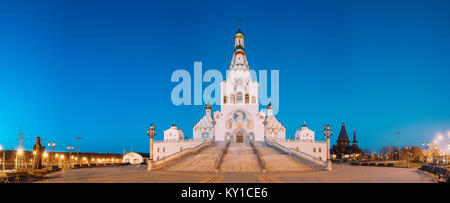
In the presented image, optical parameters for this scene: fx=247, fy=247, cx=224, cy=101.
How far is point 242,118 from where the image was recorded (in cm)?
6028

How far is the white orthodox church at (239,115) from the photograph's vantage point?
59.0 metres

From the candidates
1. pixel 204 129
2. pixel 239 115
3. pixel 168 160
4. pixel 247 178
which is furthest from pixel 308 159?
pixel 204 129

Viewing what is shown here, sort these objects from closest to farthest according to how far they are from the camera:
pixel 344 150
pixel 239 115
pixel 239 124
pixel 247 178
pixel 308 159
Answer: pixel 247 178 → pixel 308 159 → pixel 239 124 → pixel 239 115 → pixel 344 150

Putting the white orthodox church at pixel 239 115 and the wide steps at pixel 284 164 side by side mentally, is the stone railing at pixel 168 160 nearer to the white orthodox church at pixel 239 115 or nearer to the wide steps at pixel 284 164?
the wide steps at pixel 284 164

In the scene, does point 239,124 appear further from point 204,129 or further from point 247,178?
point 247,178

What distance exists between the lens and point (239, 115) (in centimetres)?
6075

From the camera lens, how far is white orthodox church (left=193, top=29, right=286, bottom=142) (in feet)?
194

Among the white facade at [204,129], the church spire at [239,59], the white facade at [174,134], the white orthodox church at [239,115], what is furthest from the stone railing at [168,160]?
the white facade at [174,134]

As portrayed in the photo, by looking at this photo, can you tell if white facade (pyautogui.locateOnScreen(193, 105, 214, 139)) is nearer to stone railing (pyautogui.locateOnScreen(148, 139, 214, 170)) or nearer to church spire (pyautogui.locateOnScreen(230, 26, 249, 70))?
church spire (pyautogui.locateOnScreen(230, 26, 249, 70))
